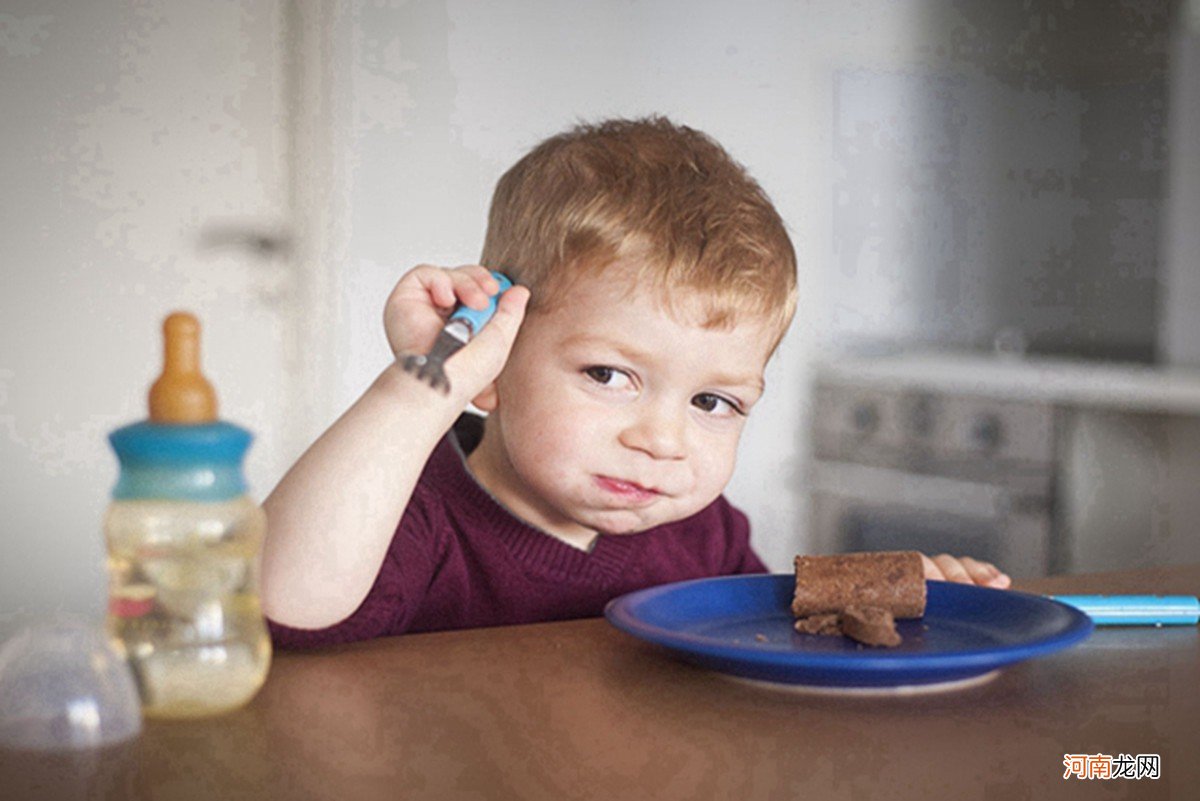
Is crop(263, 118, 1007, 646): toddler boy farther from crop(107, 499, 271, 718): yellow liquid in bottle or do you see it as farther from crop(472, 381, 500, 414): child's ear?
crop(107, 499, 271, 718): yellow liquid in bottle

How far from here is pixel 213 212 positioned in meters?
3.38

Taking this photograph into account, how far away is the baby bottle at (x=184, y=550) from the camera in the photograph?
680mm

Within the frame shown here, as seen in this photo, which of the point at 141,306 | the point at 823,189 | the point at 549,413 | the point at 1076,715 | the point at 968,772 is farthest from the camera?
the point at 823,189

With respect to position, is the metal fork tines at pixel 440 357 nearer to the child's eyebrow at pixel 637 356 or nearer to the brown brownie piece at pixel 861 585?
the child's eyebrow at pixel 637 356

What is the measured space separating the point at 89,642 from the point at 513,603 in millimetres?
575

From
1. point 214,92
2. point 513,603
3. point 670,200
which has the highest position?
point 214,92

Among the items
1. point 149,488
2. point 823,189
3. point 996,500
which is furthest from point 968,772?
point 823,189

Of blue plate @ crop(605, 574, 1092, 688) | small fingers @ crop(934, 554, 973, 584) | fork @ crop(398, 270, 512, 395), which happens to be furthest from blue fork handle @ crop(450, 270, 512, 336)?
small fingers @ crop(934, 554, 973, 584)

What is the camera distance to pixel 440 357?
924mm

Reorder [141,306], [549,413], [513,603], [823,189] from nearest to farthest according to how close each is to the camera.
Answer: [549,413]
[513,603]
[141,306]
[823,189]

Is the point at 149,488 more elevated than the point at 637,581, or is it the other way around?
the point at 149,488

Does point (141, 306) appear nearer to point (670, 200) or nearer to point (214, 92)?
point (214, 92)

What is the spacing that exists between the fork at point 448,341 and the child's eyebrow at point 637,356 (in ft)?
0.24

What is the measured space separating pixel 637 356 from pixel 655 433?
0.21 ft
